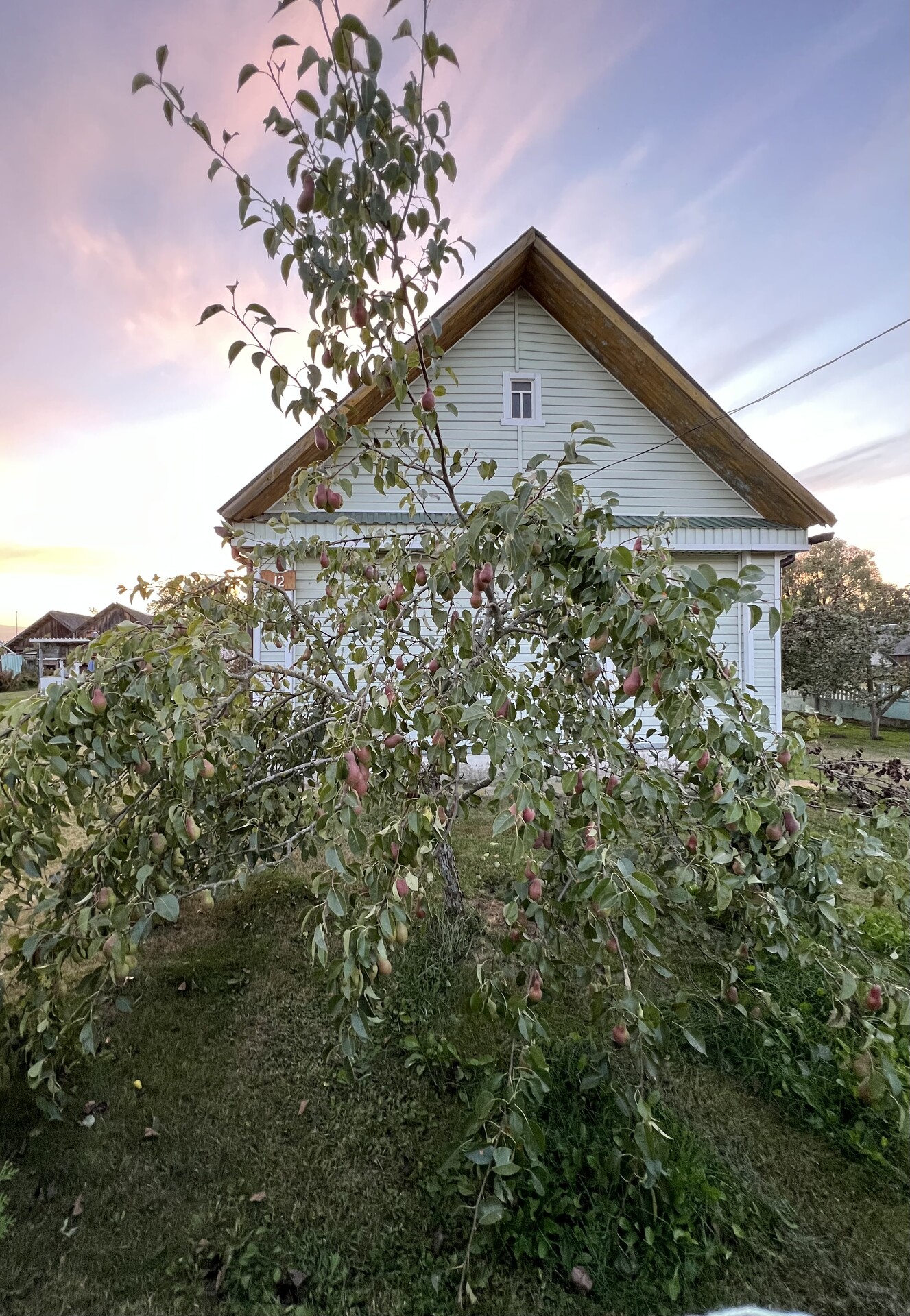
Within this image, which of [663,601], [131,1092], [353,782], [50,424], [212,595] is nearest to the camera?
[353,782]

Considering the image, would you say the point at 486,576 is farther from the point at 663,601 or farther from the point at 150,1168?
the point at 150,1168

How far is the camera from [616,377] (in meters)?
6.59

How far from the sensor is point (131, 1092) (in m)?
1.87

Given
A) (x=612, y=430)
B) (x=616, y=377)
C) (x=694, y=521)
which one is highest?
(x=616, y=377)

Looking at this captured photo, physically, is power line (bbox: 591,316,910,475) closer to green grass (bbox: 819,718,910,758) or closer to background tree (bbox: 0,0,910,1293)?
Answer: background tree (bbox: 0,0,910,1293)

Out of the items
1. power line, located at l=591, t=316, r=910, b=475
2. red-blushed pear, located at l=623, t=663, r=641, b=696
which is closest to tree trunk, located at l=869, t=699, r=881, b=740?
power line, located at l=591, t=316, r=910, b=475

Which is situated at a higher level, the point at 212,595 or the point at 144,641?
the point at 212,595

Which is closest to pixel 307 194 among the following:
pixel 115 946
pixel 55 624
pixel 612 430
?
pixel 115 946

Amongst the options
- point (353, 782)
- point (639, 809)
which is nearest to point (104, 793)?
point (353, 782)

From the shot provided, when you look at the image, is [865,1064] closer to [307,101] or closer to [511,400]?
[307,101]

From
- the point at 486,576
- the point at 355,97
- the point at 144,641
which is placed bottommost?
the point at 144,641

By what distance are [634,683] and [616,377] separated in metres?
6.66

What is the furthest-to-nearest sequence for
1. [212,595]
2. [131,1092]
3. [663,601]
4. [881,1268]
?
[212,595]
[131,1092]
[881,1268]
[663,601]

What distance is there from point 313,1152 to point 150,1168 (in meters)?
0.50
